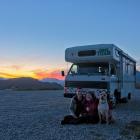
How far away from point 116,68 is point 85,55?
1895mm

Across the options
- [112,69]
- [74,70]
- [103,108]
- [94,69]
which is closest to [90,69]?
[94,69]

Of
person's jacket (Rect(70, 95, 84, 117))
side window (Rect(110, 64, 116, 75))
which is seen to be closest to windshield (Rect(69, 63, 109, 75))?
side window (Rect(110, 64, 116, 75))

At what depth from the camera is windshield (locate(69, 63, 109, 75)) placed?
20.6 meters

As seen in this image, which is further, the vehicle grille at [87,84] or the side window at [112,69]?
the side window at [112,69]

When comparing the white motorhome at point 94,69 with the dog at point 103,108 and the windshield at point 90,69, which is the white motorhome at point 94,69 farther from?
the dog at point 103,108

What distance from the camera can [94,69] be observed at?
2077 centimetres

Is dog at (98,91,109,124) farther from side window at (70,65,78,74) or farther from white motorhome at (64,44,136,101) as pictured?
side window at (70,65,78,74)

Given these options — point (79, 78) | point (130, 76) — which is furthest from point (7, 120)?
point (130, 76)

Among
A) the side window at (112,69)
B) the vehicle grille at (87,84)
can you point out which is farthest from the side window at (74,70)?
the side window at (112,69)

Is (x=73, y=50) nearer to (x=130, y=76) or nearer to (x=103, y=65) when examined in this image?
(x=103, y=65)

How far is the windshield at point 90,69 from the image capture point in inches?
810

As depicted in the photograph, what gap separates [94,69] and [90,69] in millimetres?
209

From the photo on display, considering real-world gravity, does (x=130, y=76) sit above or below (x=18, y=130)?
above

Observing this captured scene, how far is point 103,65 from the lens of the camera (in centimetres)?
2081
